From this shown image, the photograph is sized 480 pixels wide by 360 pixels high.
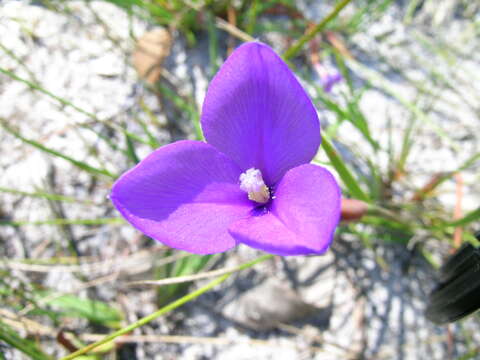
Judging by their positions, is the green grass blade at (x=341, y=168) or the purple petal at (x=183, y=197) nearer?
the purple petal at (x=183, y=197)

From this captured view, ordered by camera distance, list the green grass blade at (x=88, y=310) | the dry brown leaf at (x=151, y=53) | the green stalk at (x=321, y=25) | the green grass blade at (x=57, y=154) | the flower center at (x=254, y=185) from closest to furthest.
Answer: the flower center at (x=254, y=185) < the green stalk at (x=321, y=25) < the green grass blade at (x=57, y=154) < the green grass blade at (x=88, y=310) < the dry brown leaf at (x=151, y=53)

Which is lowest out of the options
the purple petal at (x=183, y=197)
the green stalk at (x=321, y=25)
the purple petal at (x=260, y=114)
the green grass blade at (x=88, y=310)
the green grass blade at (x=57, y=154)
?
the green grass blade at (x=88, y=310)

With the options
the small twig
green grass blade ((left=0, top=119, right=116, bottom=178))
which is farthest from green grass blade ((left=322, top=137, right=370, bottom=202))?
green grass blade ((left=0, top=119, right=116, bottom=178))

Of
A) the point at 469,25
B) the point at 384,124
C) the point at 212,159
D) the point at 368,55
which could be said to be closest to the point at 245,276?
the point at 212,159

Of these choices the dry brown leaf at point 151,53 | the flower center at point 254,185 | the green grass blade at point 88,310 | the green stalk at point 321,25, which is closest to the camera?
the flower center at point 254,185

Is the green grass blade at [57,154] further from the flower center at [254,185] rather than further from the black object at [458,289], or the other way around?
the black object at [458,289]

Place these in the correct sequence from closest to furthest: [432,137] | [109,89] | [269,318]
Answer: [269,318]
[432,137]
[109,89]

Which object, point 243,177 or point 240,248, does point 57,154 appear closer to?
point 243,177

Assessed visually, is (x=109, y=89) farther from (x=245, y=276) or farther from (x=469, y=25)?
(x=469, y=25)

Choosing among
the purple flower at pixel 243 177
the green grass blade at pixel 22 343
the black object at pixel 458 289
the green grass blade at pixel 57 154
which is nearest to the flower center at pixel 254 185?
the purple flower at pixel 243 177
